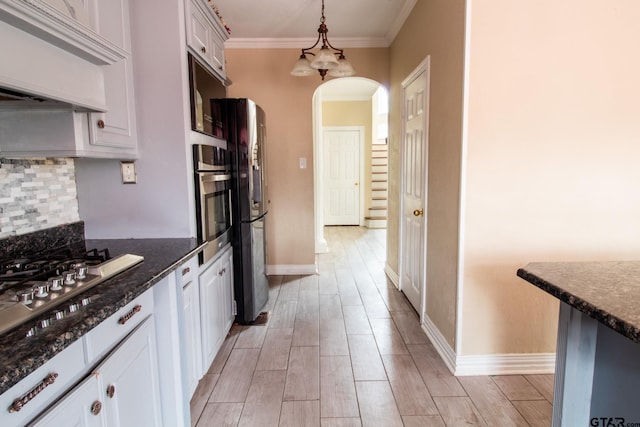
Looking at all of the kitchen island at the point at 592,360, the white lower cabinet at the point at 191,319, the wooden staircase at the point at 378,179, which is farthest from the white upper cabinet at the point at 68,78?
the wooden staircase at the point at 378,179

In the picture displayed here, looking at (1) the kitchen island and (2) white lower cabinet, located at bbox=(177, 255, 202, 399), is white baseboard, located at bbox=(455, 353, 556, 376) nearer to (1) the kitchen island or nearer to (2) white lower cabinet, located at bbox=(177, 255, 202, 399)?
(1) the kitchen island

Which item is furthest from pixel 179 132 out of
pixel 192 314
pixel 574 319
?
pixel 574 319

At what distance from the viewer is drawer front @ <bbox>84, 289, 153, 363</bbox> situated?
99cm

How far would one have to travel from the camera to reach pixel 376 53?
12.8 feet

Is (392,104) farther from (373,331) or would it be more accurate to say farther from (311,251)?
(373,331)

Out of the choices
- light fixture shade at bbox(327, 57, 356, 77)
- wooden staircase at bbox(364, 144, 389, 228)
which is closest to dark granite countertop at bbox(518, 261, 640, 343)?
light fixture shade at bbox(327, 57, 356, 77)

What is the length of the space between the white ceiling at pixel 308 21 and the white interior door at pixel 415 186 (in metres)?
0.68

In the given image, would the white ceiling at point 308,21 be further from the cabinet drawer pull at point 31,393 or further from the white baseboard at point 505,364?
the cabinet drawer pull at point 31,393

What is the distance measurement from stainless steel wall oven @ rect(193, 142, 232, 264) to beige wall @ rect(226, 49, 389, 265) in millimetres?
1427

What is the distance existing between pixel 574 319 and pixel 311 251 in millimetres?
3199

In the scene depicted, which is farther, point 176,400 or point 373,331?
point 373,331

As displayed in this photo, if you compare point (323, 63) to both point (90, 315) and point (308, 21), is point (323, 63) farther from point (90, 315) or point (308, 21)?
point (90, 315)

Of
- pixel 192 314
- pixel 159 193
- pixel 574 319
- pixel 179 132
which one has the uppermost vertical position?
pixel 179 132

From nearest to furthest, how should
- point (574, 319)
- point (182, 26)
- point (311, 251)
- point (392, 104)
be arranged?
1. point (574, 319)
2. point (182, 26)
3. point (392, 104)
4. point (311, 251)
